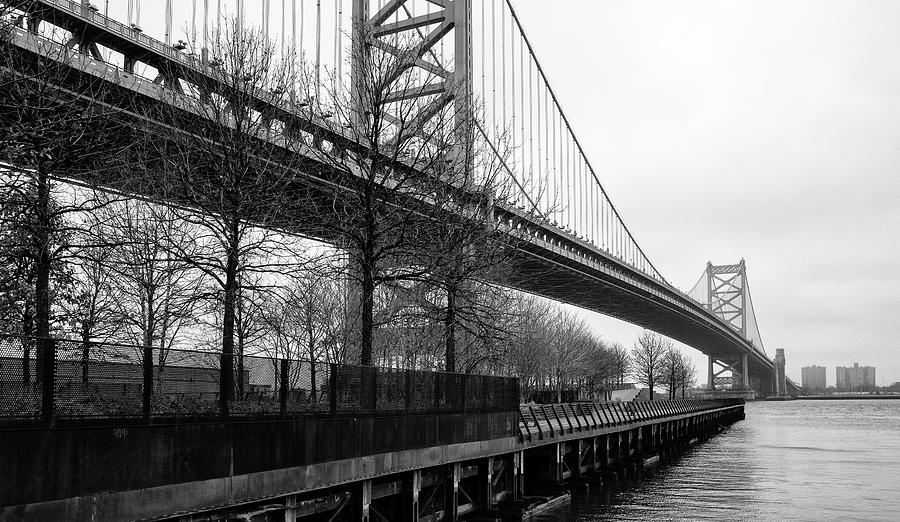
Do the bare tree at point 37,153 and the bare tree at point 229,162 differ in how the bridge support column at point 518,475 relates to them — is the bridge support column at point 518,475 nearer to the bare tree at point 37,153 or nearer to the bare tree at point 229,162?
the bare tree at point 229,162

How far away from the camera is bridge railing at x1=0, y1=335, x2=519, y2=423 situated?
11172 millimetres

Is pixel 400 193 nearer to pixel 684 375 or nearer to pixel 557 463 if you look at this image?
pixel 557 463

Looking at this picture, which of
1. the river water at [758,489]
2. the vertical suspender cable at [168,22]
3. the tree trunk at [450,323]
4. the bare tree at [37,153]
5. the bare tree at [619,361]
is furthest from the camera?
the bare tree at [619,361]

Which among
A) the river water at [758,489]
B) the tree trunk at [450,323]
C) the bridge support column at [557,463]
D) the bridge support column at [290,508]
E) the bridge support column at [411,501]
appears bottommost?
the river water at [758,489]

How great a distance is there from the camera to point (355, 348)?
38938 mm

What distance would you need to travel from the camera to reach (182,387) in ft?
44.3

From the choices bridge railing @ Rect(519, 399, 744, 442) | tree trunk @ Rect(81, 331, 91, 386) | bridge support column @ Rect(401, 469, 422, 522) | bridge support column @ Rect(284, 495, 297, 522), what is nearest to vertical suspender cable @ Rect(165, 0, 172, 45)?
bridge railing @ Rect(519, 399, 744, 442)

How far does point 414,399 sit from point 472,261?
7.87 m

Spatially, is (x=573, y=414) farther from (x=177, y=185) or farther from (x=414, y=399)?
(x=177, y=185)

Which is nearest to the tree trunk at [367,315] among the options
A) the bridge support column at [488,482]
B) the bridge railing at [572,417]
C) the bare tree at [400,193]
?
the bare tree at [400,193]

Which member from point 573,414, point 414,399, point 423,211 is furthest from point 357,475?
point 573,414

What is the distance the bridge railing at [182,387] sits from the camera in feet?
36.7

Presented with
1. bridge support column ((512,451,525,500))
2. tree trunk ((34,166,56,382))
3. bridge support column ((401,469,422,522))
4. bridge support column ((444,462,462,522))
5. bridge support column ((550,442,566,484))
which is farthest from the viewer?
bridge support column ((550,442,566,484))

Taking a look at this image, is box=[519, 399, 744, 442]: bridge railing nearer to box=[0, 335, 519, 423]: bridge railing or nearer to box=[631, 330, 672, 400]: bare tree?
box=[0, 335, 519, 423]: bridge railing
